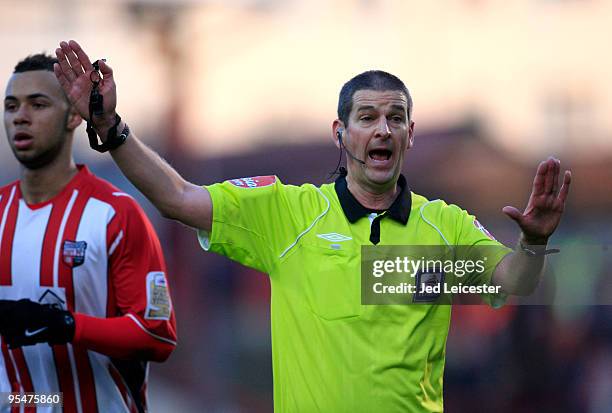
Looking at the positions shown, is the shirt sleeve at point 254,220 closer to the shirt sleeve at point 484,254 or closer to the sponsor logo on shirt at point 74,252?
the shirt sleeve at point 484,254

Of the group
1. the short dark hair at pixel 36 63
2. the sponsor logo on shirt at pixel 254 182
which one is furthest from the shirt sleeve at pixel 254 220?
the short dark hair at pixel 36 63

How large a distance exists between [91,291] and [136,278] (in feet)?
0.54

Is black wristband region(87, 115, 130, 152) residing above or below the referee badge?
above

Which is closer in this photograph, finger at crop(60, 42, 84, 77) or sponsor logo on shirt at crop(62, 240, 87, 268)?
finger at crop(60, 42, 84, 77)

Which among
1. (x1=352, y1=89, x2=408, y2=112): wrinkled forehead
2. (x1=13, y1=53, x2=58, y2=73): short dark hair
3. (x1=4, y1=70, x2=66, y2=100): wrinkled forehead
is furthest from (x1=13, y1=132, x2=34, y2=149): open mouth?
(x1=352, y1=89, x2=408, y2=112): wrinkled forehead

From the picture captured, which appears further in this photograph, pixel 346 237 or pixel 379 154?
pixel 379 154

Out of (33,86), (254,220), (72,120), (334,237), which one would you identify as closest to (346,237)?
(334,237)

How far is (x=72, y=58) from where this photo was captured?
9.13 feet

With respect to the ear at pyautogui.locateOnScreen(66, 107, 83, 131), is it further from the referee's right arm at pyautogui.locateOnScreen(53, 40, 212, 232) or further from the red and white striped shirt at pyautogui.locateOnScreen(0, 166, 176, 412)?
the referee's right arm at pyautogui.locateOnScreen(53, 40, 212, 232)

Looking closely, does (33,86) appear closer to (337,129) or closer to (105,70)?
(105,70)

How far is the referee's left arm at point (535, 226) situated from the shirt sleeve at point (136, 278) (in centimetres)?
120

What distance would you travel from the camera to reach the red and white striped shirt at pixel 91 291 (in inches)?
130

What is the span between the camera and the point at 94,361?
132 inches

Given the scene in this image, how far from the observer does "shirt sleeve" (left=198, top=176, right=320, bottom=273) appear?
290 cm
